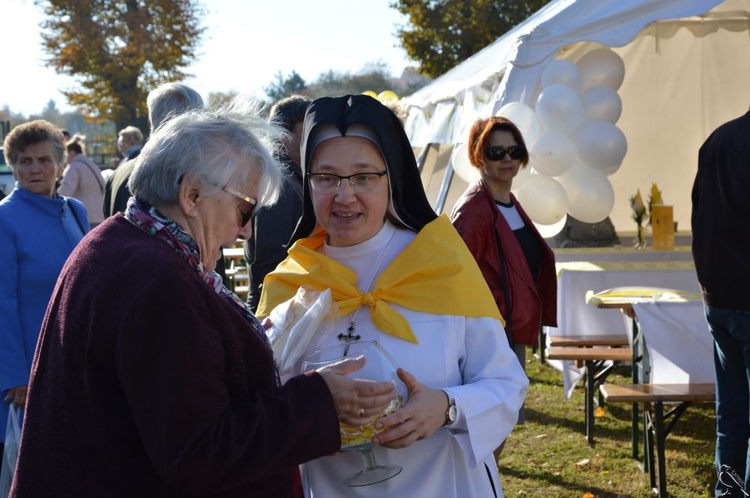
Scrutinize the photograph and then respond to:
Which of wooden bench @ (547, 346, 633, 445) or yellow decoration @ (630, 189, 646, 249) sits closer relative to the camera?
wooden bench @ (547, 346, 633, 445)

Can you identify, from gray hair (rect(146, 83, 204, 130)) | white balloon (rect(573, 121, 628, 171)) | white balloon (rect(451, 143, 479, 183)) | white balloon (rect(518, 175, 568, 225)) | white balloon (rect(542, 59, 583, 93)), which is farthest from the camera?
white balloon (rect(451, 143, 479, 183))

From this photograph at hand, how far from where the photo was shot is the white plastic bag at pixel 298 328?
232 cm

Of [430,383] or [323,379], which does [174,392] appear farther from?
[430,383]

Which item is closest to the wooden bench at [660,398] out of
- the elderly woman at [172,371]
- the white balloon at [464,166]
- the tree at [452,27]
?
the white balloon at [464,166]

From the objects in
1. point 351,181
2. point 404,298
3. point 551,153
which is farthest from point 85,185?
point 404,298

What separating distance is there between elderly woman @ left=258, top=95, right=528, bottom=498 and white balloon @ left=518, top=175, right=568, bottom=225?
4621 millimetres

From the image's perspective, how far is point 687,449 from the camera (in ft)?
20.0

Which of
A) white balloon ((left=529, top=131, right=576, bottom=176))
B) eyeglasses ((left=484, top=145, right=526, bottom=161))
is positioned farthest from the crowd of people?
white balloon ((left=529, top=131, right=576, bottom=176))

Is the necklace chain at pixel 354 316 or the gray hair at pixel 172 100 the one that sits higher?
the gray hair at pixel 172 100

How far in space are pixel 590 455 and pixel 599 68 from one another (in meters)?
3.47

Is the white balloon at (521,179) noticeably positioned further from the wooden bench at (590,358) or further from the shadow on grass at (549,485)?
the shadow on grass at (549,485)

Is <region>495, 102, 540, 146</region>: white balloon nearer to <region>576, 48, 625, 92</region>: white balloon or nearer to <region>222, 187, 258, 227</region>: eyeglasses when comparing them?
<region>576, 48, 625, 92</region>: white balloon

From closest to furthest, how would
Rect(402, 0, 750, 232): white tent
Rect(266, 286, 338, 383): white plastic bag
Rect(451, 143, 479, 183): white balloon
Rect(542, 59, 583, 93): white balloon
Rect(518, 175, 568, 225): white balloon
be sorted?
Rect(266, 286, 338, 383): white plastic bag → Rect(518, 175, 568, 225): white balloon → Rect(542, 59, 583, 93): white balloon → Rect(451, 143, 479, 183): white balloon → Rect(402, 0, 750, 232): white tent

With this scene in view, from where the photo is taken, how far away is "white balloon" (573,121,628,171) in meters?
7.32
